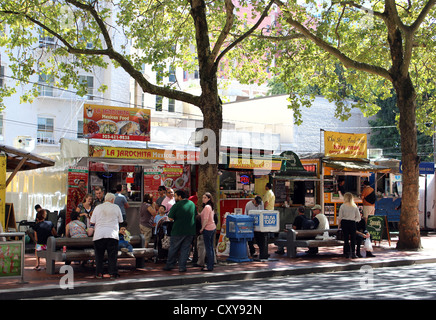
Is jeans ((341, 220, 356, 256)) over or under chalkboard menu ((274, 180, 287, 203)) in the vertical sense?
under

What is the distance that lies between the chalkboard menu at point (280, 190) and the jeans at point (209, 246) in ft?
31.8

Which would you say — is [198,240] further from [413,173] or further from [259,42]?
[259,42]

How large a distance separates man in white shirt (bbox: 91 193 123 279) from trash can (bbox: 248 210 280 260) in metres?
4.41

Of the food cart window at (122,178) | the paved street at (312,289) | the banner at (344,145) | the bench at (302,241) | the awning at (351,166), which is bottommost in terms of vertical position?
the paved street at (312,289)

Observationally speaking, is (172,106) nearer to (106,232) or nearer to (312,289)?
(106,232)

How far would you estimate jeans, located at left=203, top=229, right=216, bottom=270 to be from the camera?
43.8 ft

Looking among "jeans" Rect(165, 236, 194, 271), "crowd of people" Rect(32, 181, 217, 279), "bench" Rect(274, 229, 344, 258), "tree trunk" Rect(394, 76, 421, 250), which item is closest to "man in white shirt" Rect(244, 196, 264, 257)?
"bench" Rect(274, 229, 344, 258)

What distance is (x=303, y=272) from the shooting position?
45.3 feet

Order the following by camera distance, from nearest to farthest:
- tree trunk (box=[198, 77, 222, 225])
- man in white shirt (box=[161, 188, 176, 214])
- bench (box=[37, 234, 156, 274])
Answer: bench (box=[37, 234, 156, 274])
tree trunk (box=[198, 77, 222, 225])
man in white shirt (box=[161, 188, 176, 214])

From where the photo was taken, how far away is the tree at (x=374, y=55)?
59.8ft

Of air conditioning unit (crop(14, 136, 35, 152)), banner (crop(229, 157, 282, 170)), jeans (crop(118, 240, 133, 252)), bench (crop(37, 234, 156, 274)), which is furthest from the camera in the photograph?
air conditioning unit (crop(14, 136, 35, 152))

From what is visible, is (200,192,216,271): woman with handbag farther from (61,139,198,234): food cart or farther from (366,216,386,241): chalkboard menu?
(366,216,386,241): chalkboard menu

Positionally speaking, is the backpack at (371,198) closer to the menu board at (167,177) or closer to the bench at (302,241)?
the bench at (302,241)

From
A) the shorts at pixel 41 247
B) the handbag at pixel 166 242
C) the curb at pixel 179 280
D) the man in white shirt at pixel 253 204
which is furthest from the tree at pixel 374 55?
the shorts at pixel 41 247
